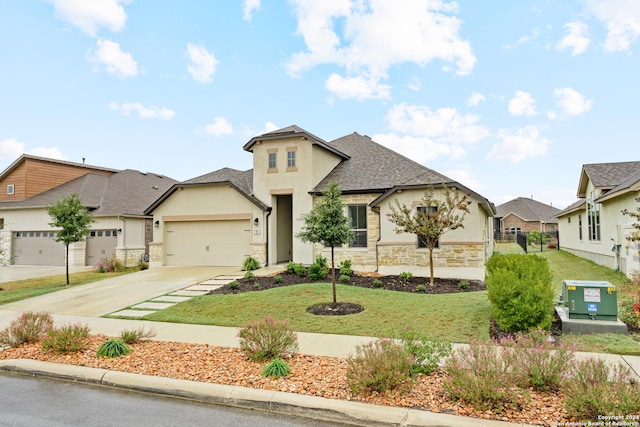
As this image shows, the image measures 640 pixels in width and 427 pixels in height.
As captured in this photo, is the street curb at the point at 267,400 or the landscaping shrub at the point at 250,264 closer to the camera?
the street curb at the point at 267,400

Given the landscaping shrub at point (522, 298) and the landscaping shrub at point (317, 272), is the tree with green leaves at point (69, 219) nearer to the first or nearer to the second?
the landscaping shrub at point (317, 272)

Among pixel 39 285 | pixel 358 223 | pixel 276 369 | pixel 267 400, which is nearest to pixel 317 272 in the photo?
pixel 358 223

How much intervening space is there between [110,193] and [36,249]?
5.78 metres

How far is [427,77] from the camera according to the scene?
691 inches

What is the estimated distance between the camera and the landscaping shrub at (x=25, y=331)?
7.45 m

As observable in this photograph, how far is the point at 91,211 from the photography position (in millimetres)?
23406

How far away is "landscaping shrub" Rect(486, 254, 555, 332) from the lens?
689 cm

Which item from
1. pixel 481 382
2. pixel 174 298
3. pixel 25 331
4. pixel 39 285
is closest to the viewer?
pixel 481 382

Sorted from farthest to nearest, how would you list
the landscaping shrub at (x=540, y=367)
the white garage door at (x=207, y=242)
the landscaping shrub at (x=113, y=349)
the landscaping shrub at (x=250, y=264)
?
1. the white garage door at (x=207, y=242)
2. the landscaping shrub at (x=250, y=264)
3. the landscaping shrub at (x=113, y=349)
4. the landscaping shrub at (x=540, y=367)

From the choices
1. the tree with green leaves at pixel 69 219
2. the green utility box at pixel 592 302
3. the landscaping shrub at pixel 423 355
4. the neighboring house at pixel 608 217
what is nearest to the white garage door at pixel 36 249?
the tree with green leaves at pixel 69 219

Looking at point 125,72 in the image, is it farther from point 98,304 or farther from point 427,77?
point 427,77

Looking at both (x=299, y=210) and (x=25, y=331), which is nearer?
(x=25, y=331)

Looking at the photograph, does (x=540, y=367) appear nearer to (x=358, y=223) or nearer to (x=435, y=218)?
(x=435, y=218)

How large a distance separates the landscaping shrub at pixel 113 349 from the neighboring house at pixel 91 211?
55.6 feet
